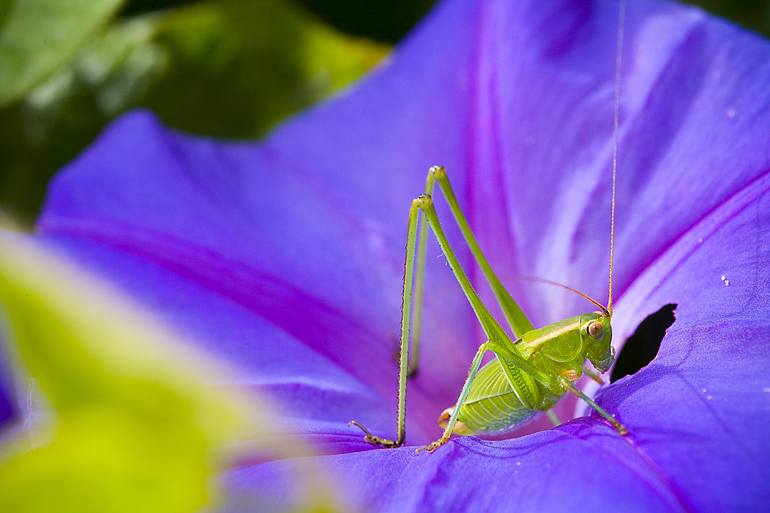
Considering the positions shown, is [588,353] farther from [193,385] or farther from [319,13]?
[319,13]

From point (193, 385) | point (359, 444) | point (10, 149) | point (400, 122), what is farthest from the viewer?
point (10, 149)

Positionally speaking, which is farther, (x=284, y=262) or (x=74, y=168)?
(x=74, y=168)

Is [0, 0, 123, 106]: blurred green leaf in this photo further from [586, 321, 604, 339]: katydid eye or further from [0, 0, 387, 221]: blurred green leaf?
[586, 321, 604, 339]: katydid eye

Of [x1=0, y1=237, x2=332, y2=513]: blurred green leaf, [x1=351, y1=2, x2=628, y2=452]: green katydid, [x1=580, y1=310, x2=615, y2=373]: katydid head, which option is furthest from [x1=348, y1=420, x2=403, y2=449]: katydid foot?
[x1=0, y1=237, x2=332, y2=513]: blurred green leaf

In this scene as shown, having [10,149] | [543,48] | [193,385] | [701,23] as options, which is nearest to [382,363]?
[543,48]

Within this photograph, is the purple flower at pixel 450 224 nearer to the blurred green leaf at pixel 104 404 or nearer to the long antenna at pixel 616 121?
the long antenna at pixel 616 121

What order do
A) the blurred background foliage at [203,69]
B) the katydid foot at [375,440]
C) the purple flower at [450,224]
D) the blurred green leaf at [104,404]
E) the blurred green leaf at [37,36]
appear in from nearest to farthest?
the blurred green leaf at [104,404], the purple flower at [450,224], the katydid foot at [375,440], the blurred green leaf at [37,36], the blurred background foliage at [203,69]

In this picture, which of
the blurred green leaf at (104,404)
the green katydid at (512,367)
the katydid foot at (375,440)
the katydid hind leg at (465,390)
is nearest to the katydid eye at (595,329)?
the green katydid at (512,367)

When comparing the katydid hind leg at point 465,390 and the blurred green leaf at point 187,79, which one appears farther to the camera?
the blurred green leaf at point 187,79

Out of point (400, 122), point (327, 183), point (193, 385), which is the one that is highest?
point (193, 385)
